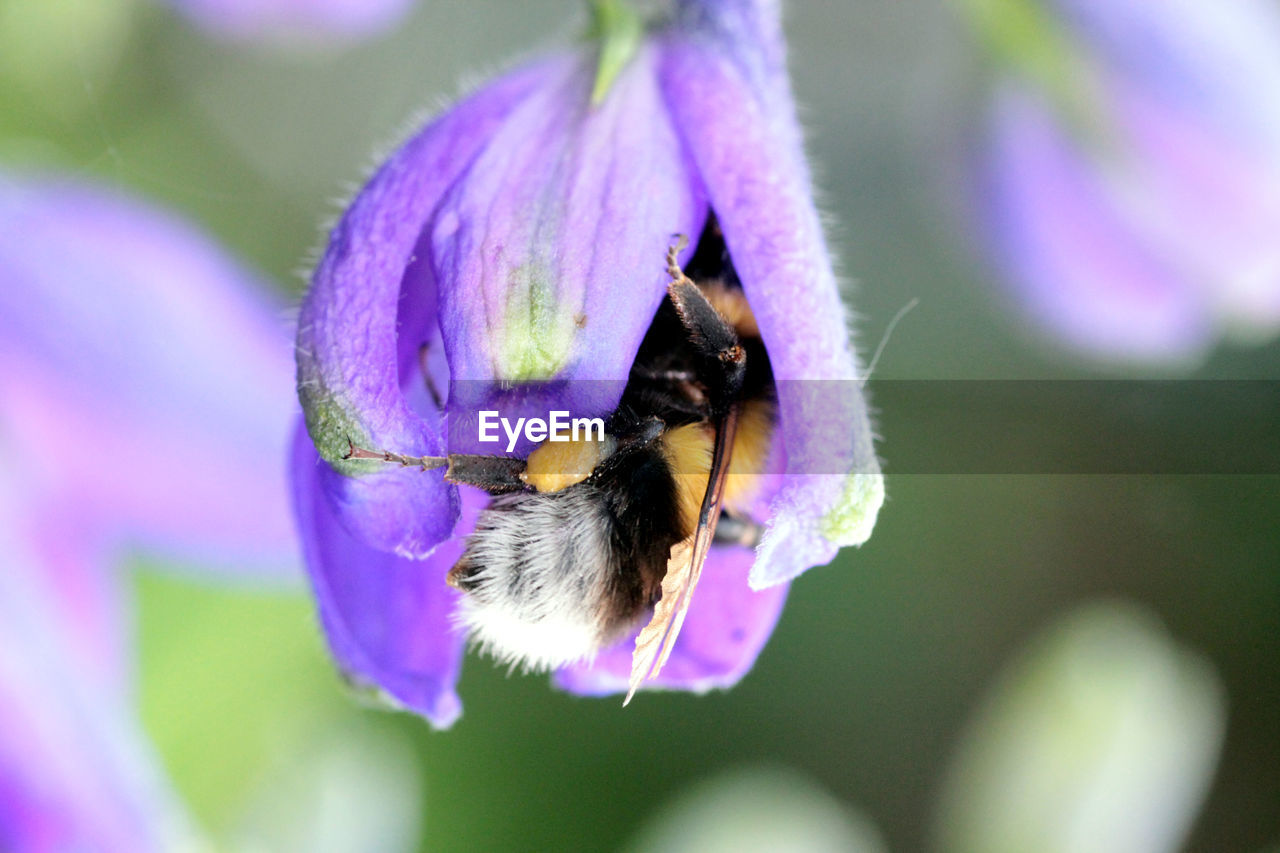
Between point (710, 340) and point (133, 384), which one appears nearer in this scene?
point (710, 340)

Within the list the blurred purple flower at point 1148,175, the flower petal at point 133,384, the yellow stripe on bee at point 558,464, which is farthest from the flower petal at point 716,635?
the blurred purple flower at point 1148,175

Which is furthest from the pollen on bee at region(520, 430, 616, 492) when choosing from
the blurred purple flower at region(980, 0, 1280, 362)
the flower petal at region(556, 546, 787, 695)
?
the blurred purple flower at region(980, 0, 1280, 362)

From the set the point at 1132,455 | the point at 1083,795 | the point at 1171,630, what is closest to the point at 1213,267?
the point at 1132,455

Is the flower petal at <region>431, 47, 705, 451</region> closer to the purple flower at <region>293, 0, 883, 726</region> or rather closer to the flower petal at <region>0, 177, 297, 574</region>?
the purple flower at <region>293, 0, 883, 726</region>

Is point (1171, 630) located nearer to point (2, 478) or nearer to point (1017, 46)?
point (1017, 46)

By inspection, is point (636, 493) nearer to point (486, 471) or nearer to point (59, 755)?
point (486, 471)

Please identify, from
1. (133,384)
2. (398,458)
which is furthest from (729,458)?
(133,384)
